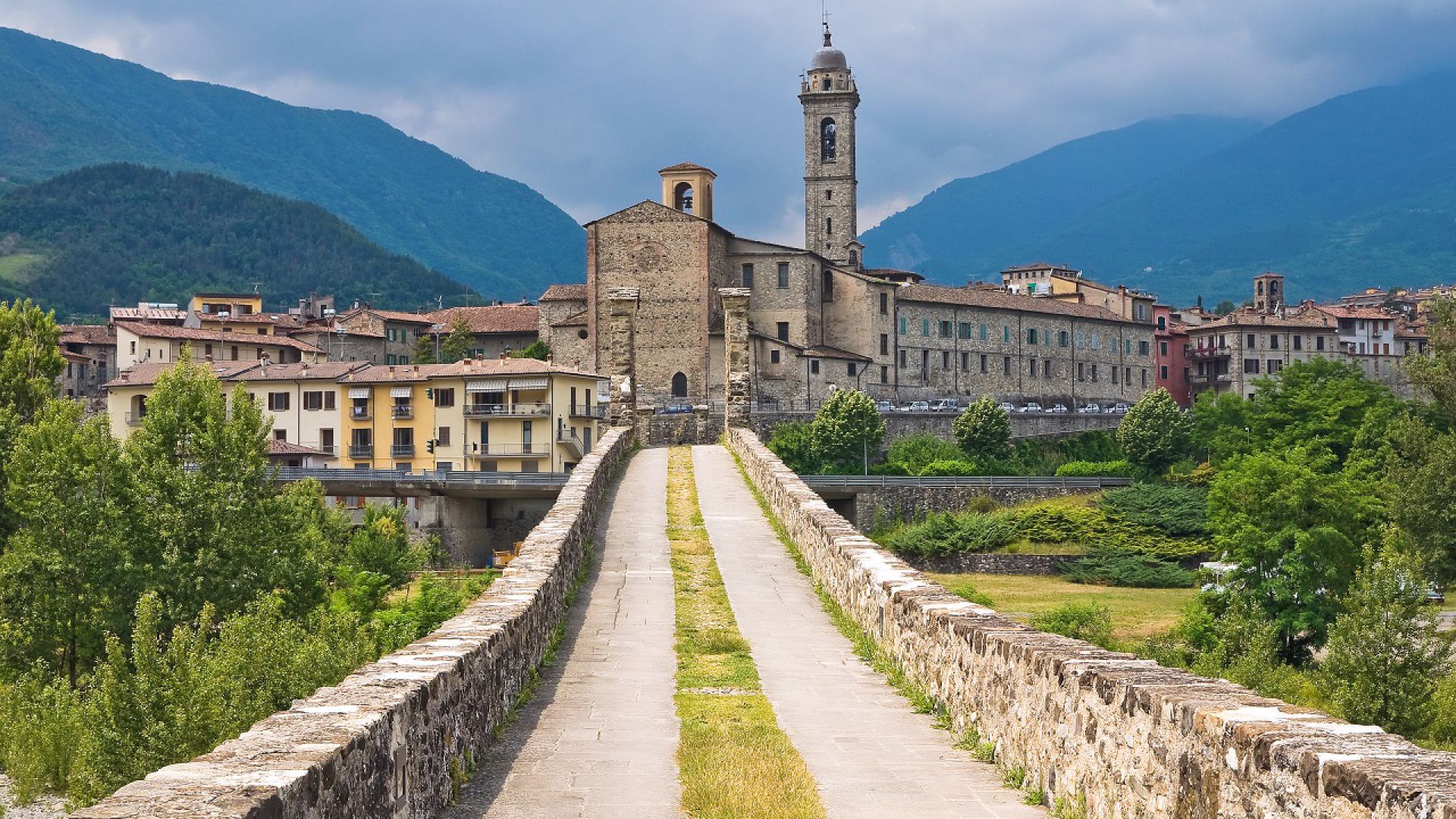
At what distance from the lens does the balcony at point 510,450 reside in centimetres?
7194

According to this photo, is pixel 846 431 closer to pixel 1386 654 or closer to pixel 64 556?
pixel 64 556

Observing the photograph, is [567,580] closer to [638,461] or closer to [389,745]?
[389,745]

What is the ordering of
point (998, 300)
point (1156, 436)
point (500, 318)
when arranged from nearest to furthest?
point (1156, 436) → point (998, 300) → point (500, 318)

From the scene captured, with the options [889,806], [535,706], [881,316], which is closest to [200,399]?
[535,706]

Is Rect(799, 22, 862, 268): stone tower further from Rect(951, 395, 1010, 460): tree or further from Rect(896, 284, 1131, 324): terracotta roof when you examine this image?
Rect(951, 395, 1010, 460): tree

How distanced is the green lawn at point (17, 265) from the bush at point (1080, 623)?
15843 cm

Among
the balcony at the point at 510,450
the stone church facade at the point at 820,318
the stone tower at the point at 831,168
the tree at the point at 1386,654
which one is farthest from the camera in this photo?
the stone tower at the point at 831,168

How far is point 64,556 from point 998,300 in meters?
72.9

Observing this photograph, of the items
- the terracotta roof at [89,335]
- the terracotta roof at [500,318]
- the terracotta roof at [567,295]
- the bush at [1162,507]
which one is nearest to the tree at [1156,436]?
the bush at [1162,507]

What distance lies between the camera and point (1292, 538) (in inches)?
1537

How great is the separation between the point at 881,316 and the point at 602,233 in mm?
19101

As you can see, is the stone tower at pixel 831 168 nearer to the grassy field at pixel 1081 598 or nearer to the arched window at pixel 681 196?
the arched window at pixel 681 196

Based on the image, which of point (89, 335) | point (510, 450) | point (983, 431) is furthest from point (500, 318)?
point (983, 431)

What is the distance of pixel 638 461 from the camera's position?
33688 millimetres
